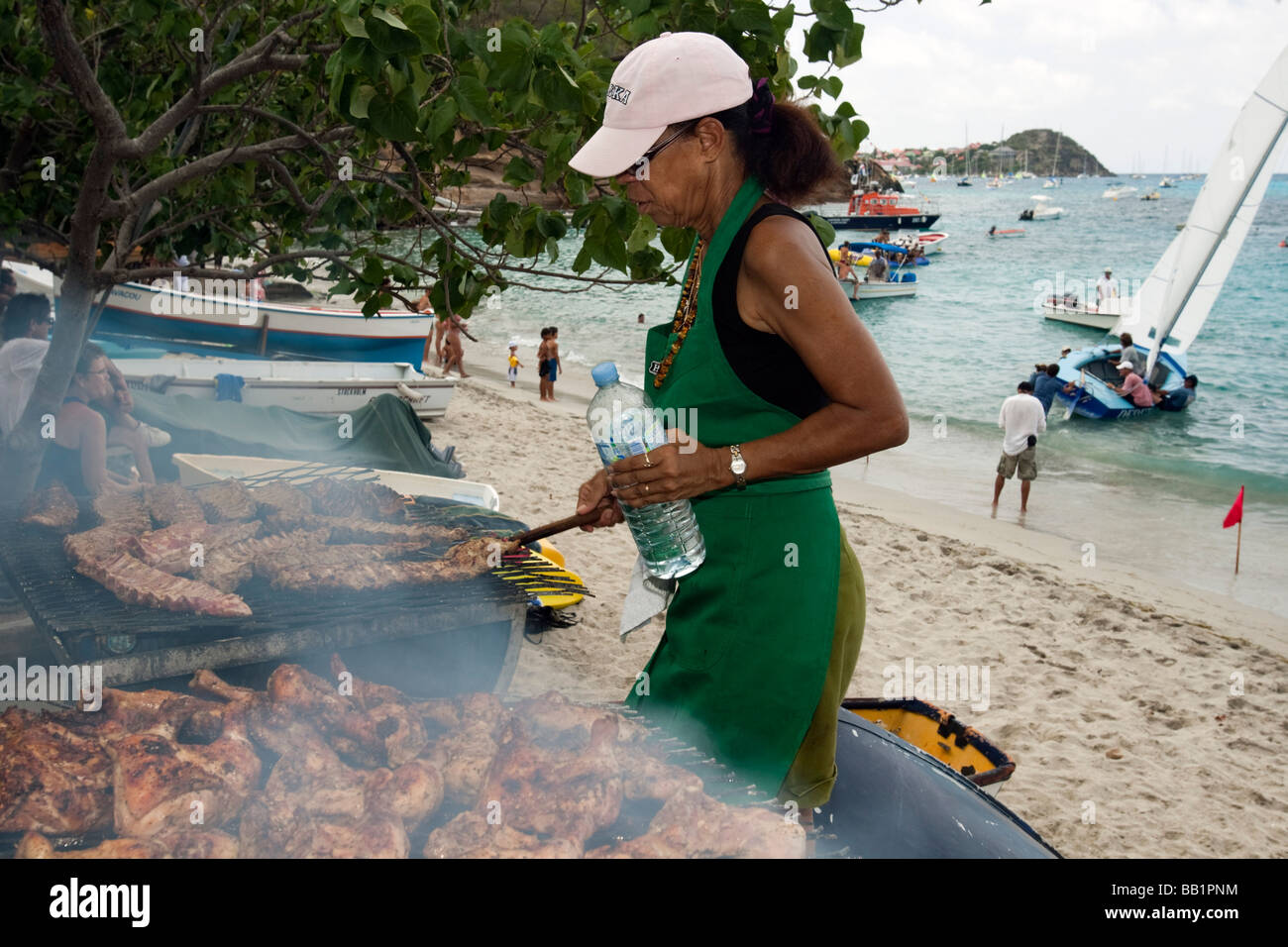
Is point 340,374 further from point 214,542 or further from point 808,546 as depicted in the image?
point 808,546

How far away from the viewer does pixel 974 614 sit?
9398 mm

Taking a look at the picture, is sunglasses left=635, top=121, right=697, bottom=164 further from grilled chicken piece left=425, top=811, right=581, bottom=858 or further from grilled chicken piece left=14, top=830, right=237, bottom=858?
grilled chicken piece left=14, top=830, right=237, bottom=858

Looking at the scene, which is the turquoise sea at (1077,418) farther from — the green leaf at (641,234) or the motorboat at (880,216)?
the motorboat at (880,216)

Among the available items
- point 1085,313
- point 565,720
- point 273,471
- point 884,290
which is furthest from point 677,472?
point 884,290

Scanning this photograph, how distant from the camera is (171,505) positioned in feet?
15.0

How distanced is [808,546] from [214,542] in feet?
9.51

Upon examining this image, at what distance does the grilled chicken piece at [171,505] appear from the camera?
4469 mm

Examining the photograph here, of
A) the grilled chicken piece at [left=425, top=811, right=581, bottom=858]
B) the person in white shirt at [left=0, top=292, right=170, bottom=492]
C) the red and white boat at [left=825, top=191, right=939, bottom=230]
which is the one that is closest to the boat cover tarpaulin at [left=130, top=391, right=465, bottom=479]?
the person in white shirt at [left=0, top=292, right=170, bottom=492]

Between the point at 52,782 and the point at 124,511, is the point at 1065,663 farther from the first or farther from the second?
the point at 52,782

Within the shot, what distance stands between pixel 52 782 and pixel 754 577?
1602 millimetres

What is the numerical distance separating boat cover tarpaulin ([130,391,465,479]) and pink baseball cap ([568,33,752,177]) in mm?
7278

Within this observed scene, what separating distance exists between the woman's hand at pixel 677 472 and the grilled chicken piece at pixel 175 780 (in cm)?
112

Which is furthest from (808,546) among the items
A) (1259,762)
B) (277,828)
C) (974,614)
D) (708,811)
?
(974,614)

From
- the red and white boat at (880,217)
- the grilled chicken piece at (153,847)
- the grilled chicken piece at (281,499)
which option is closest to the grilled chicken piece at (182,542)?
the grilled chicken piece at (281,499)
